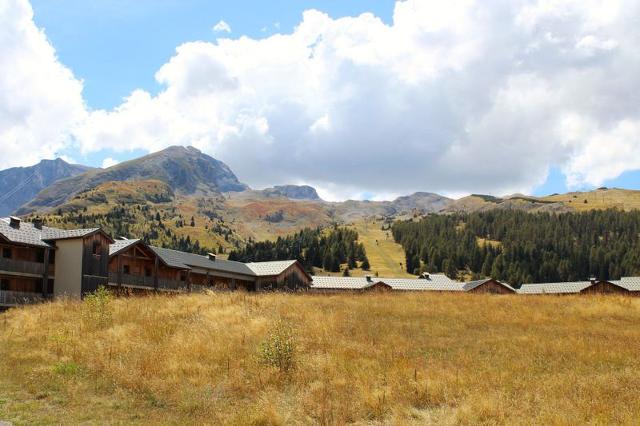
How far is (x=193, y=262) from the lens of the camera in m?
72.6

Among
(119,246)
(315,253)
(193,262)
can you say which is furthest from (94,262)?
(315,253)

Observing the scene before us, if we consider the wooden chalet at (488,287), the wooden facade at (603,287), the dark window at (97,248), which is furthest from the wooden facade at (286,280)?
the wooden facade at (603,287)

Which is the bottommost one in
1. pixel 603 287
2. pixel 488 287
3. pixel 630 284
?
pixel 488 287

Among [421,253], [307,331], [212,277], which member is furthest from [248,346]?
[421,253]

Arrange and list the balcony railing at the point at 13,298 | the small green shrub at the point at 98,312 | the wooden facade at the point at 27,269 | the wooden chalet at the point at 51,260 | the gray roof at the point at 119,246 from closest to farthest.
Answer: the small green shrub at the point at 98,312, the balcony railing at the point at 13,298, the wooden facade at the point at 27,269, the wooden chalet at the point at 51,260, the gray roof at the point at 119,246

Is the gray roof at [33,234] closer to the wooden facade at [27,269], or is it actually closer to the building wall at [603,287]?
the wooden facade at [27,269]

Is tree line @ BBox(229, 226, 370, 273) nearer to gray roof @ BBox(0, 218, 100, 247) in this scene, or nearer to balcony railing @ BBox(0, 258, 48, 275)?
gray roof @ BBox(0, 218, 100, 247)

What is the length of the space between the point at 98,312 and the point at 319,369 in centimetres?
1180

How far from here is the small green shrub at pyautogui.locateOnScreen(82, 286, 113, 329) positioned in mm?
20900

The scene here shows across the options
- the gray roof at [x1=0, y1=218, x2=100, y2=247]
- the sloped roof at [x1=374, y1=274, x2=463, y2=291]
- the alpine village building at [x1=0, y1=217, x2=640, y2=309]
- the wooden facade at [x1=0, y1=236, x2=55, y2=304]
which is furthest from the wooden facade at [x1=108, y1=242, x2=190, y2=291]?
the sloped roof at [x1=374, y1=274, x2=463, y2=291]

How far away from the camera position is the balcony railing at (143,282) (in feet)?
184

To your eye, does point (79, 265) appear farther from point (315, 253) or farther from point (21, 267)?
point (315, 253)

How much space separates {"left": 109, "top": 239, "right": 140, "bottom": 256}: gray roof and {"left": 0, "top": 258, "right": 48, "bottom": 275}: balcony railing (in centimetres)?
687

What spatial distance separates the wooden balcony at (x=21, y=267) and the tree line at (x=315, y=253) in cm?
11173
